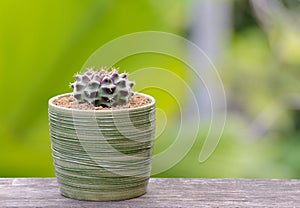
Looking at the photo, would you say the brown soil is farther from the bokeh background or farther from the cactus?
the bokeh background

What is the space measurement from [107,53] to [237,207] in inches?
23.1

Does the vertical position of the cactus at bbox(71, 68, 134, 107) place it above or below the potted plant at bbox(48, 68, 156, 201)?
above

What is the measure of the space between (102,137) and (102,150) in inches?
0.8

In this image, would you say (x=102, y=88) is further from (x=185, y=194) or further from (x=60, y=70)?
(x=60, y=70)

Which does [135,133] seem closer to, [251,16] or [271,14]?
[271,14]

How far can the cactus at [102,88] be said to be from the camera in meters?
1.07

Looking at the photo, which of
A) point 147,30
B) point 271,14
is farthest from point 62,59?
point 271,14

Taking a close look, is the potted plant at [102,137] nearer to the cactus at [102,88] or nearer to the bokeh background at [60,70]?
the cactus at [102,88]

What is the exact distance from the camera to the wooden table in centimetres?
109

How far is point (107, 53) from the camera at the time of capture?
1543 mm

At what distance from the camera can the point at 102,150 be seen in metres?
1.08

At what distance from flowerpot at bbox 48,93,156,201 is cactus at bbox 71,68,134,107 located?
3 centimetres

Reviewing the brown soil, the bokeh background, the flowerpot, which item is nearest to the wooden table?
the flowerpot

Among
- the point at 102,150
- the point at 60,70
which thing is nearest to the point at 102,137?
the point at 102,150
